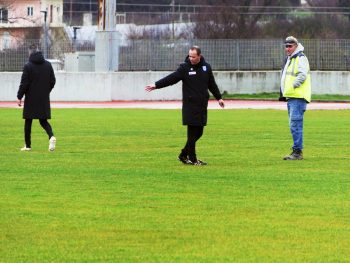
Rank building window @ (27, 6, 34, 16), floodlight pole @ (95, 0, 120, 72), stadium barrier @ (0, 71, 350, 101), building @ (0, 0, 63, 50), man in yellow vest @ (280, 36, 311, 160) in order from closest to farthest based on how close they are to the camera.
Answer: man in yellow vest @ (280, 36, 311, 160) < stadium barrier @ (0, 71, 350, 101) < floodlight pole @ (95, 0, 120, 72) < building @ (0, 0, 63, 50) < building window @ (27, 6, 34, 16)

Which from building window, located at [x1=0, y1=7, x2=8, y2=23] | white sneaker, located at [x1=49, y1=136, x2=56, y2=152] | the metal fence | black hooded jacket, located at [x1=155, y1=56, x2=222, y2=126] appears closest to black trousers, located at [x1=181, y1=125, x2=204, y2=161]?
black hooded jacket, located at [x1=155, y1=56, x2=222, y2=126]

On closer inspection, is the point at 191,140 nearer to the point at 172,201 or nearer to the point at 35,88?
the point at 35,88

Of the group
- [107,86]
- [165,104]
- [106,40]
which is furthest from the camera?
[106,40]

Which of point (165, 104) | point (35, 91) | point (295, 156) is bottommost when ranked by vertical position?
Answer: point (165, 104)

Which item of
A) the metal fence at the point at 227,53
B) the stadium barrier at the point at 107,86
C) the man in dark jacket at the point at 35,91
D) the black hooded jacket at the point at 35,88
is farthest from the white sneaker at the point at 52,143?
the metal fence at the point at 227,53

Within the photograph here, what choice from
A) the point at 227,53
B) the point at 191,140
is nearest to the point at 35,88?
the point at 191,140

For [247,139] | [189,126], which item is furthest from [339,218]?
[247,139]

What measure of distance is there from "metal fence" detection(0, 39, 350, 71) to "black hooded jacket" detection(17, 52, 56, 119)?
2991 centimetres

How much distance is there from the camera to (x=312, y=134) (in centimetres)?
2661

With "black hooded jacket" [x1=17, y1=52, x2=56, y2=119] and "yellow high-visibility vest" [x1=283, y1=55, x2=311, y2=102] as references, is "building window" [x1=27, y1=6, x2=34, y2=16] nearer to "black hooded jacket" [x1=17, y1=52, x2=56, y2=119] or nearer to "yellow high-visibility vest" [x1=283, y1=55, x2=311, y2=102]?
"black hooded jacket" [x1=17, y1=52, x2=56, y2=119]

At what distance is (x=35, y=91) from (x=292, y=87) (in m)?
4.77

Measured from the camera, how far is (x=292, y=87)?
65.0 ft

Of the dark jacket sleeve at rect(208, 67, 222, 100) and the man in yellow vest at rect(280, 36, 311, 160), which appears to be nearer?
the dark jacket sleeve at rect(208, 67, 222, 100)

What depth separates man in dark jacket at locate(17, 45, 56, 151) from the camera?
21.6 meters
